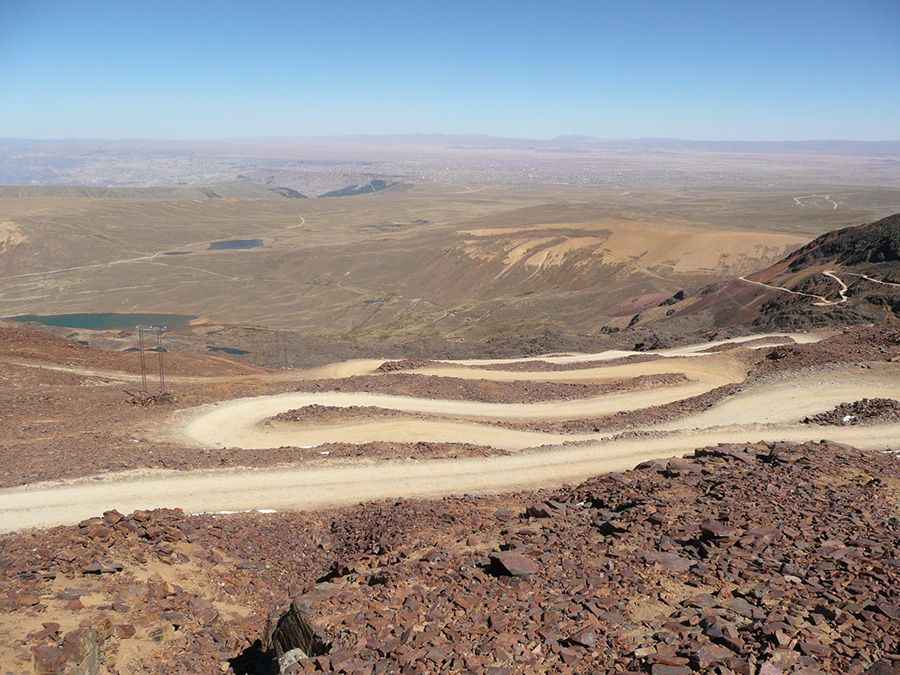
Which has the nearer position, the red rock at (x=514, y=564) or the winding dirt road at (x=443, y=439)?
the red rock at (x=514, y=564)

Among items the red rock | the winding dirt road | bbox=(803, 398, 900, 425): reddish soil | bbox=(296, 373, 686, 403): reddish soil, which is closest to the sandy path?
the winding dirt road

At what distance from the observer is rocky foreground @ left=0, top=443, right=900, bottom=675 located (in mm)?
8062

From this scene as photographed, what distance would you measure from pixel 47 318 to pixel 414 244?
55.9 m

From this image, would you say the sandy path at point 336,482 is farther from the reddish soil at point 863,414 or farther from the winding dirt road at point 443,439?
the reddish soil at point 863,414

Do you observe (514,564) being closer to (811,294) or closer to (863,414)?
(863,414)

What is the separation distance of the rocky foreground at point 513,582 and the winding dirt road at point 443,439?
1886 mm

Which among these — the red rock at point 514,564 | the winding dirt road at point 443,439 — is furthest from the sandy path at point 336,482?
the red rock at point 514,564

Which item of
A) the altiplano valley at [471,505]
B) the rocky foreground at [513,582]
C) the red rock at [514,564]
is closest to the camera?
the rocky foreground at [513,582]

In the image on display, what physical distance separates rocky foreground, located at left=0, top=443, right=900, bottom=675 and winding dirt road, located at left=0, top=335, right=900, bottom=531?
1886 millimetres

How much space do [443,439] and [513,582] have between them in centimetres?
1236

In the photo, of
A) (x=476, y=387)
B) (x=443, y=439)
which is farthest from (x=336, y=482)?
(x=476, y=387)

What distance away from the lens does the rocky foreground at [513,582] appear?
8062mm

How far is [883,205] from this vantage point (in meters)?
165

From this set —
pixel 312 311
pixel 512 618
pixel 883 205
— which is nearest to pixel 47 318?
pixel 312 311
